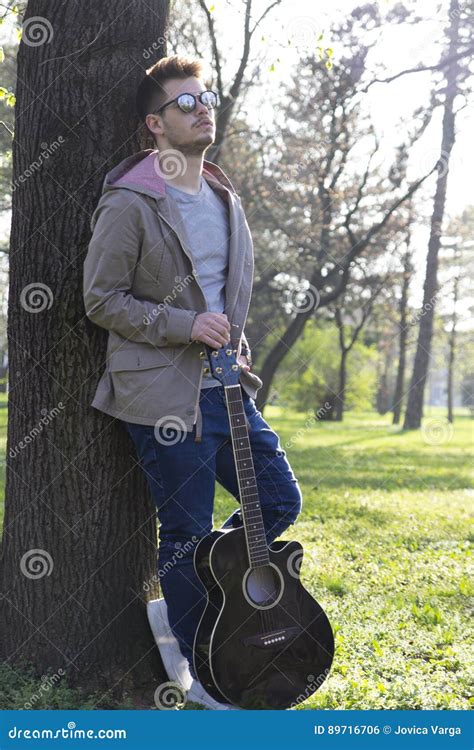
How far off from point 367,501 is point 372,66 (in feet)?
28.2

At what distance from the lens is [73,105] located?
146 inches

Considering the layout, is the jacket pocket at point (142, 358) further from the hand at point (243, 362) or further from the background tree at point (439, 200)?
the background tree at point (439, 200)

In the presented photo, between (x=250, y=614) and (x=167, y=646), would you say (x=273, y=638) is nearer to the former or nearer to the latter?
(x=250, y=614)

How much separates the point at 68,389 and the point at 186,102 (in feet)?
4.43

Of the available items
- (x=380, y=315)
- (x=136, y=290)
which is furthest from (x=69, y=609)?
(x=380, y=315)

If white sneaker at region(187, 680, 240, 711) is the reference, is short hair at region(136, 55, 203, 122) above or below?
above

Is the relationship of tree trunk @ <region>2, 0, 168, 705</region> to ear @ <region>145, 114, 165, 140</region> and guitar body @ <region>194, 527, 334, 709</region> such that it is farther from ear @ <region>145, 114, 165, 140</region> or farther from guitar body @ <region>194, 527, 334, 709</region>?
guitar body @ <region>194, 527, 334, 709</region>

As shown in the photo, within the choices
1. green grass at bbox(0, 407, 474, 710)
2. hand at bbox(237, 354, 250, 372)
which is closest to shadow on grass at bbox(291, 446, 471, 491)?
green grass at bbox(0, 407, 474, 710)

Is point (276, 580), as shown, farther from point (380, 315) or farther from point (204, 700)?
point (380, 315)

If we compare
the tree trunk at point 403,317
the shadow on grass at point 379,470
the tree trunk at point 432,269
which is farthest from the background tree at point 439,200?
the tree trunk at point 403,317

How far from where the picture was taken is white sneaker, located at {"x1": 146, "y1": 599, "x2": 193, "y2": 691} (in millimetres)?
3736

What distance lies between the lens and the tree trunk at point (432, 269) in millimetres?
18078

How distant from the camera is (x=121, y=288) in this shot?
3441 mm

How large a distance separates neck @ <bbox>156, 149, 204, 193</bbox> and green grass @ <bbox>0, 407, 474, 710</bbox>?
7.42ft
